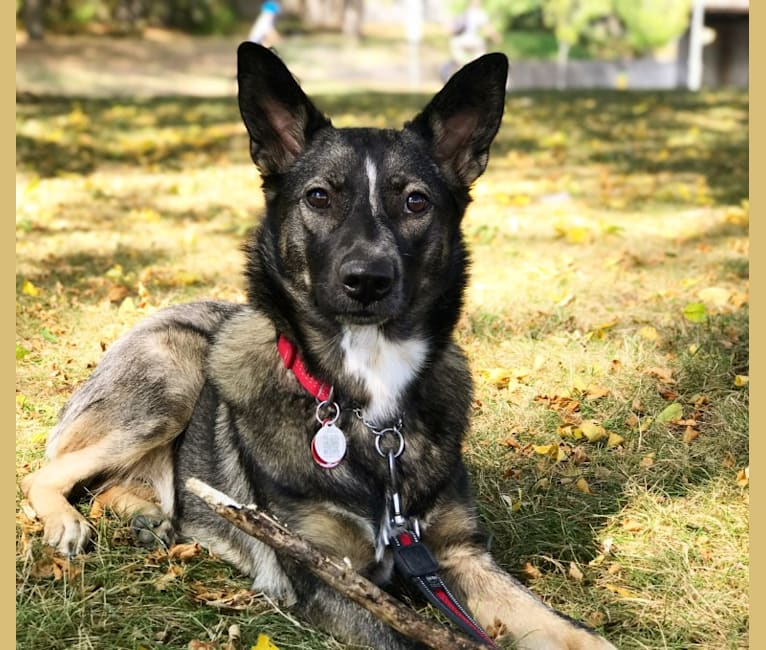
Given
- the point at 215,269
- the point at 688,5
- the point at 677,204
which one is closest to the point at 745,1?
the point at 688,5

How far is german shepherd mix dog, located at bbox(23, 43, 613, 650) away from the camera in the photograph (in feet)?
11.3

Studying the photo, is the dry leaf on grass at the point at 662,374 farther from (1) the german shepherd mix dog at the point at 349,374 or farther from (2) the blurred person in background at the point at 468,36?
(2) the blurred person in background at the point at 468,36

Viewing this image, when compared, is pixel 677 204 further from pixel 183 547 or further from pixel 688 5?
pixel 688 5

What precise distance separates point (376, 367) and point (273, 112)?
3.62 feet

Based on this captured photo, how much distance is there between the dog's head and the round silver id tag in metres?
0.41

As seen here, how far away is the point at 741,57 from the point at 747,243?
96.0 feet

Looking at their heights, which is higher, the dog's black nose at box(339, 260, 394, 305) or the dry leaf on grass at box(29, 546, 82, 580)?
the dog's black nose at box(339, 260, 394, 305)

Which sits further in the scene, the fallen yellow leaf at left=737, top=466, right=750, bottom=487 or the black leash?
the fallen yellow leaf at left=737, top=466, right=750, bottom=487

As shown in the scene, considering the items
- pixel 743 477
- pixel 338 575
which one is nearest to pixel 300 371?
pixel 338 575

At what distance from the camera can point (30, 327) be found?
6254 millimetres

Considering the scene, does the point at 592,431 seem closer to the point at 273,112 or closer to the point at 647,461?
the point at 647,461

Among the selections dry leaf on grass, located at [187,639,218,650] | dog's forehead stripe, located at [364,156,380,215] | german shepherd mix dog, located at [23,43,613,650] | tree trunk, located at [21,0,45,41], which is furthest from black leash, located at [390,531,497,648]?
tree trunk, located at [21,0,45,41]

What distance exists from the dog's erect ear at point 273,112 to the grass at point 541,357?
1690mm

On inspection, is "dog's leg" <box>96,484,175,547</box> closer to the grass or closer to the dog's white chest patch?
the grass
